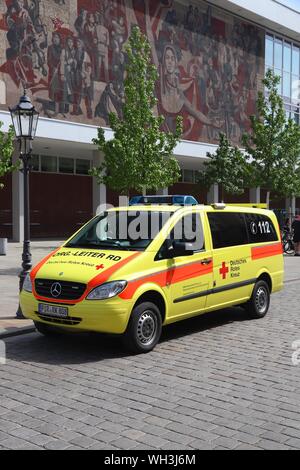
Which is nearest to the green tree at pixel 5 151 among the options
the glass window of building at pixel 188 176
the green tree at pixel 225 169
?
the green tree at pixel 225 169

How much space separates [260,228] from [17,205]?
2253cm

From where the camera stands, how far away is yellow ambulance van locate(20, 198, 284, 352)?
6559 mm

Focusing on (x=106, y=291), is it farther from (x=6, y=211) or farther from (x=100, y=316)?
(x=6, y=211)

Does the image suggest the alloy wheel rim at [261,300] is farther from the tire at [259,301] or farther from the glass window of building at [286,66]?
the glass window of building at [286,66]

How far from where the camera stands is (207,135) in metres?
37.5

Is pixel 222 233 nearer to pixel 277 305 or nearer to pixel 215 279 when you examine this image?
pixel 215 279

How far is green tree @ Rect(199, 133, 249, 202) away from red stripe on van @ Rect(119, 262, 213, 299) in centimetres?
2601

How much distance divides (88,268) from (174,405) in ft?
7.66

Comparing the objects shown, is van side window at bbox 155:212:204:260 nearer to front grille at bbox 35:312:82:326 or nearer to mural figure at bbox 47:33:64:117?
front grille at bbox 35:312:82:326

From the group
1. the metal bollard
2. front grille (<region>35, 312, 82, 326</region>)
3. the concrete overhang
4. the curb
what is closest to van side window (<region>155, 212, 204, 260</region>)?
front grille (<region>35, 312, 82, 326</region>)

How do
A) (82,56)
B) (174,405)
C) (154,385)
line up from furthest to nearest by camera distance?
(82,56) → (154,385) → (174,405)

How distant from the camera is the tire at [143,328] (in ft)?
21.9

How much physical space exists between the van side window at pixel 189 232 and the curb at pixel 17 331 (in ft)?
8.47

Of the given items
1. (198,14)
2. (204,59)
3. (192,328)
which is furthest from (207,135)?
(192,328)
